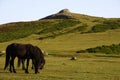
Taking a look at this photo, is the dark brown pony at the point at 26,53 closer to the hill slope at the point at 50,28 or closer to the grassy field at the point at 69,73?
the grassy field at the point at 69,73

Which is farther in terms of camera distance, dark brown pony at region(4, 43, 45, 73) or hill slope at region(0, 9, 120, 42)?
hill slope at region(0, 9, 120, 42)

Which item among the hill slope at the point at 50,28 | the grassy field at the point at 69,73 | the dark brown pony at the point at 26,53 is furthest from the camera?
the hill slope at the point at 50,28

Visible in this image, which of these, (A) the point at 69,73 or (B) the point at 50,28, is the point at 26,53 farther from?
(B) the point at 50,28

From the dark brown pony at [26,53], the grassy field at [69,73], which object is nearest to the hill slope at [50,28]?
the grassy field at [69,73]

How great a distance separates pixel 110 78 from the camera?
24125 mm

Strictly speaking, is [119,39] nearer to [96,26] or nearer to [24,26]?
[96,26]

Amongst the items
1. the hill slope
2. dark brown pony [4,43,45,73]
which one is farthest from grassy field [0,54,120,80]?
the hill slope

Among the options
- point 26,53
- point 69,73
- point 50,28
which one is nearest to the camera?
point 69,73

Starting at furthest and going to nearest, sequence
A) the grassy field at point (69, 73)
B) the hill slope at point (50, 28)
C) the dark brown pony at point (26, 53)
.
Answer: the hill slope at point (50, 28), the dark brown pony at point (26, 53), the grassy field at point (69, 73)

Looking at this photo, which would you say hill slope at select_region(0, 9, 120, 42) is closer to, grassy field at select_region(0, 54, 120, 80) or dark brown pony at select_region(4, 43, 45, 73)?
grassy field at select_region(0, 54, 120, 80)

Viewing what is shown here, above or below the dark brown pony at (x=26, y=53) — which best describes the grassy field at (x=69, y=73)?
below

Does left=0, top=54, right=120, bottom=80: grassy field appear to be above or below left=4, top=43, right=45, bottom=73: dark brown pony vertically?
below

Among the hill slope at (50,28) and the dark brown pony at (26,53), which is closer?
the dark brown pony at (26,53)

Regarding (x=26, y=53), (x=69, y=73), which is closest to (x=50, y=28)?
(x=26, y=53)
